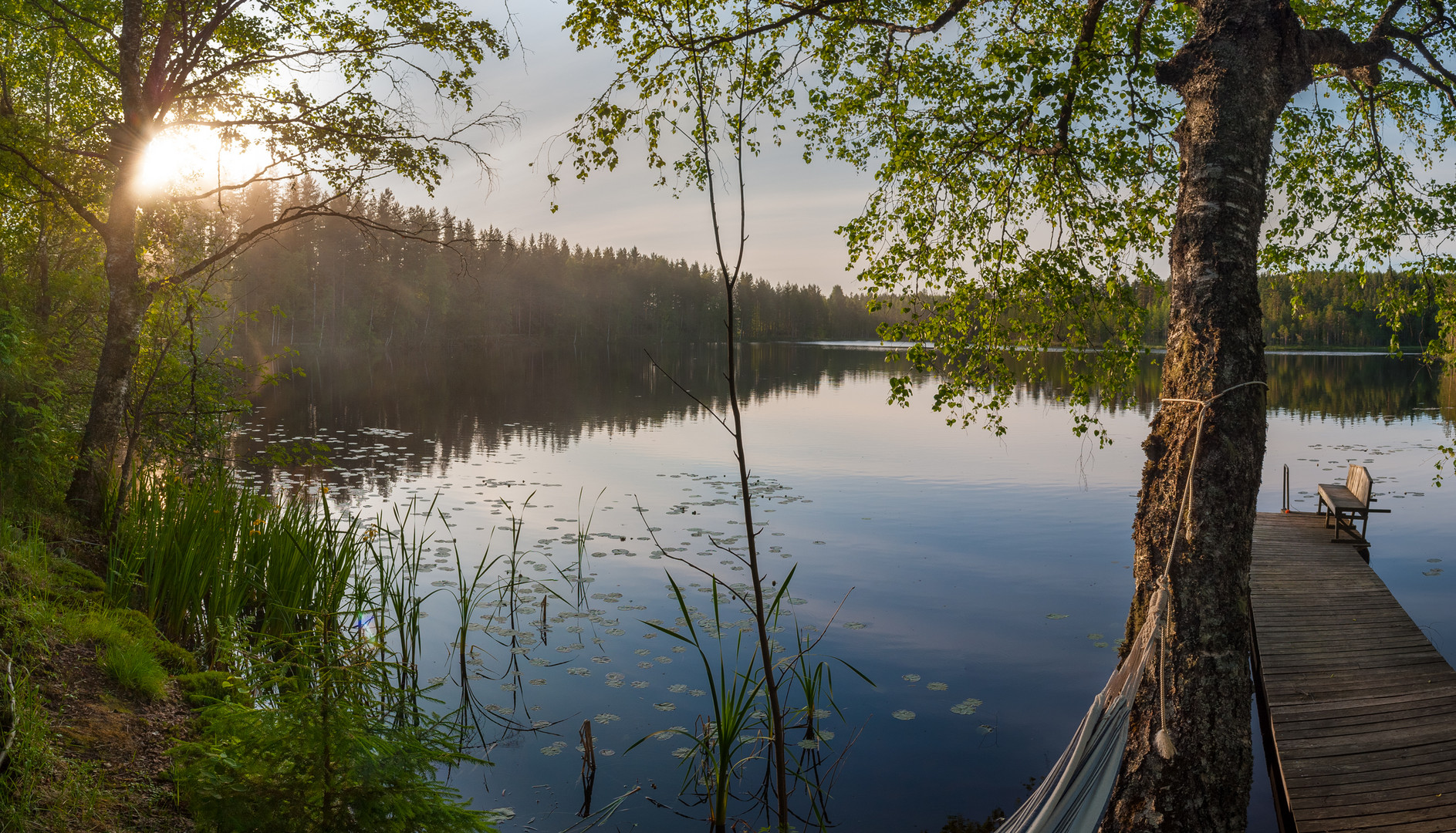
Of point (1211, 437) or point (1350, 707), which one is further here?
point (1350, 707)

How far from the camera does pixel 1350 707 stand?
20.3ft

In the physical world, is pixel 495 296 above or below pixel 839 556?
above

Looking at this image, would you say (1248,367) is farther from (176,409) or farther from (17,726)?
(176,409)

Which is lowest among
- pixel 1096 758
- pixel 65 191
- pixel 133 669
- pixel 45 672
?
pixel 1096 758

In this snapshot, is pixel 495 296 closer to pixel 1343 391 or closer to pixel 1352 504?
pixel 1343 391

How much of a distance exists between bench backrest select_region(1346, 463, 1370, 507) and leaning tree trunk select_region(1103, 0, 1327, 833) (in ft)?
33.4

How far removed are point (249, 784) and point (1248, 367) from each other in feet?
14.7

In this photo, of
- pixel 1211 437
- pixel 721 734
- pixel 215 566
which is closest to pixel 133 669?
pixel 215 566

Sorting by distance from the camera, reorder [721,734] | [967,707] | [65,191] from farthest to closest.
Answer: [65,191], [967,707], [721,734]

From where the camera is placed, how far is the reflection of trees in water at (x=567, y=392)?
77.0 feet

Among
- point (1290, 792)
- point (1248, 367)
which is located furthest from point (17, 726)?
point (1290, 792)

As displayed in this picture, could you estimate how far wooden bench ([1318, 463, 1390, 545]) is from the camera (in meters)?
11.5

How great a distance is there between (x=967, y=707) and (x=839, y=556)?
4441mm

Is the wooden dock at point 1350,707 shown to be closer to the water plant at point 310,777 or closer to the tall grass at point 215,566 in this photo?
the water plant at point 310,777
